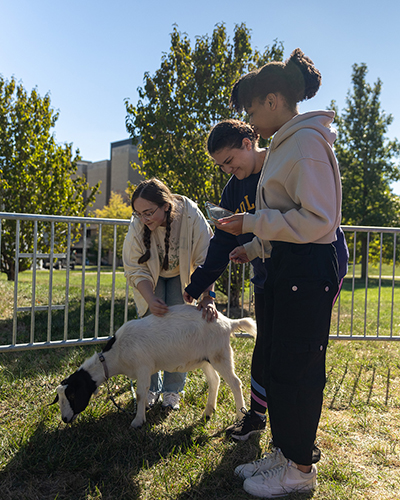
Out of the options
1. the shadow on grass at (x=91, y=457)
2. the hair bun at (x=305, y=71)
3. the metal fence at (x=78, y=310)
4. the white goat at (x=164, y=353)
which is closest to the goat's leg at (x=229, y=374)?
the white goat at (x=164, y=353)

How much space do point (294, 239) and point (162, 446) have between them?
5.71 ft

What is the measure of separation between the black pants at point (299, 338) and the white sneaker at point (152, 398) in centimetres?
154

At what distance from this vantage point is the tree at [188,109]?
7637mm

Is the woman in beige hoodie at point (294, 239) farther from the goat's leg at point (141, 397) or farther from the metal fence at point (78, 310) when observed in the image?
the metal fence at point (78, 310)

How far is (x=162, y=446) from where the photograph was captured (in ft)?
8.65

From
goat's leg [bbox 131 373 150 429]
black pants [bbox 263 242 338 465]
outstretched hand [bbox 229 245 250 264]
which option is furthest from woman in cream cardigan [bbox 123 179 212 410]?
black pants [bbox 263 242 338 465]

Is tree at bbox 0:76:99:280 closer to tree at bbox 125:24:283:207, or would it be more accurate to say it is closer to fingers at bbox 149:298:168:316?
tree at bbox 125:24:283:207

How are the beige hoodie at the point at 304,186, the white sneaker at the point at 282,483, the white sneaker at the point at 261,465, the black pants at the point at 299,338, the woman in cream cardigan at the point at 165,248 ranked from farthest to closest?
the woman in cream cardigan at the point at 165,248
the white sneaker at the point at 261,465
the white sneaker at the point at 282,483
the black pants at the point at 299,338
the beige hoodie at the point at 304,186

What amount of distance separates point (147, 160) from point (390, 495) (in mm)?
7065

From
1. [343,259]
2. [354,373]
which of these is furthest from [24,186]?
[343,259]

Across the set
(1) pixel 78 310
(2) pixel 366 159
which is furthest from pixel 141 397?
(2) pixel 366 159

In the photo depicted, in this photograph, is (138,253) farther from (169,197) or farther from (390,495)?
(390,495)

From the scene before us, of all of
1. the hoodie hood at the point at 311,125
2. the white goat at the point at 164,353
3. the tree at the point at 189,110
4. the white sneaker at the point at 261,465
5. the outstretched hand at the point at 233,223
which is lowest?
the white sneaker at the point at 261,465

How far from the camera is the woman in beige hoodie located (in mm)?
1840
